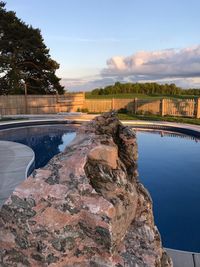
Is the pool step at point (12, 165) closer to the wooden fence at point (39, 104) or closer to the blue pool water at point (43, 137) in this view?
the blue pool water at point (43, 137)

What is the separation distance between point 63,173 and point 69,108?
24174mm

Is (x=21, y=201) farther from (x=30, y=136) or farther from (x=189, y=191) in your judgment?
A: (x=30, y=136)

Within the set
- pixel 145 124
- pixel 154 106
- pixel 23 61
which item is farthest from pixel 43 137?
pixel 23 61

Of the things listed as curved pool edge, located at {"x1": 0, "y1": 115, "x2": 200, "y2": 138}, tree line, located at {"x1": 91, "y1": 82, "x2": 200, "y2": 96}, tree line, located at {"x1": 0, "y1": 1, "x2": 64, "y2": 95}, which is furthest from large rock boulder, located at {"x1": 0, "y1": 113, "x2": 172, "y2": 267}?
tree line, located at {"x1": 91, "y1": 82, "x2": 200, "y2": 96}

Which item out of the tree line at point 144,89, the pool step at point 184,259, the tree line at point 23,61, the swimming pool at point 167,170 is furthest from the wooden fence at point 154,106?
the tree line at point 144,89

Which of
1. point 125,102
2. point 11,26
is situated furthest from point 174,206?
point 11,26

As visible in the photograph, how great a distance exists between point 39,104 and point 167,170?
16.9 metres

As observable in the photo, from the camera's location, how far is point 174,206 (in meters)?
6.94

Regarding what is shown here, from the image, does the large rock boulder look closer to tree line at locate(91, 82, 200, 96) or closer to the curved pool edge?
the curved pool edge

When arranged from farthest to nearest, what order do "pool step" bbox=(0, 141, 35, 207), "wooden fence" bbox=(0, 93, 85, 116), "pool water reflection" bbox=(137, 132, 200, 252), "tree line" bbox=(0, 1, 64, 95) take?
"tree line" bbox=(0, 1, 64, 95), "wooden fence" bbox=(0, 93, 85, 116), "pool step" bbox=(0, 141, 35, 207), "pool water reflection" bbox=(137, 132, 200, 252)

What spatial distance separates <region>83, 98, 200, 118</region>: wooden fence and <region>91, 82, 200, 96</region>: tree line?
31.9 m

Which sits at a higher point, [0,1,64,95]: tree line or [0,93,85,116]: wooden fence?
[0,1,64,95]: tree line

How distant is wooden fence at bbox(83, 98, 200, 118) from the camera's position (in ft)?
69.3

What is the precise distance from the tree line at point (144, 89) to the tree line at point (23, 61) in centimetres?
2934
